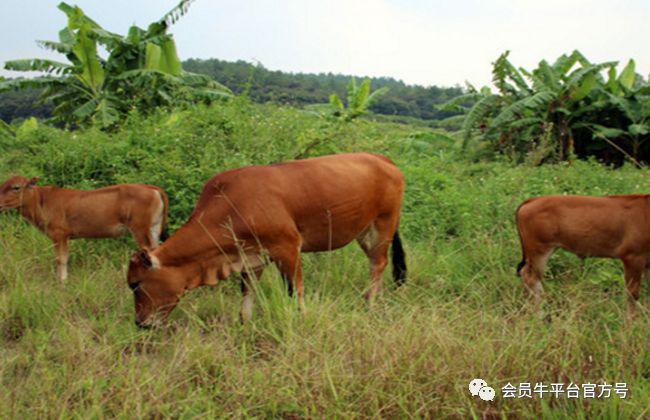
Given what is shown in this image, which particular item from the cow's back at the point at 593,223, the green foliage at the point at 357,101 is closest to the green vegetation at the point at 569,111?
the green foliage at the point at 357,101

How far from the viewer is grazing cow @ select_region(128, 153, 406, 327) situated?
14.0 feet

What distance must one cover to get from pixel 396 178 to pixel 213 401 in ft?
9.15

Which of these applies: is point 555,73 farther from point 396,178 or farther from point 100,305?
point 100,305

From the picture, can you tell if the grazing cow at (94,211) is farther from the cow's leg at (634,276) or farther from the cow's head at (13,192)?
the cow's leg at (634,276)

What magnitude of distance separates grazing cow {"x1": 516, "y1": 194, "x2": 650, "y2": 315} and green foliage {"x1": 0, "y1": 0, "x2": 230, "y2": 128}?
9.10m

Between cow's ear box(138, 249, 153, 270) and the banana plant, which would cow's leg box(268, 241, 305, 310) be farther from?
the banana plant

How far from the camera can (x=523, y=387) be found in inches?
121

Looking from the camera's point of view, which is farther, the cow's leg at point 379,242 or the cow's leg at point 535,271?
the cow's leg at point 379,242

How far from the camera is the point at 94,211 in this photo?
6.02 metres

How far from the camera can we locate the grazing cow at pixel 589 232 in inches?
185

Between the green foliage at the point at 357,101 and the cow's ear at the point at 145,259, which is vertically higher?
the green foliage at the point at 357,101

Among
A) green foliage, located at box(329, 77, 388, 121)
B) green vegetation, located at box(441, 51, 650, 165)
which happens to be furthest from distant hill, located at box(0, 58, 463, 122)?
green vegetation, located at box(441, 51, 650, 165)

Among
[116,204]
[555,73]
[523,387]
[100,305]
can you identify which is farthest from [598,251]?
[555,73]

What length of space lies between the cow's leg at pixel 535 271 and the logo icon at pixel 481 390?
2031 mm
